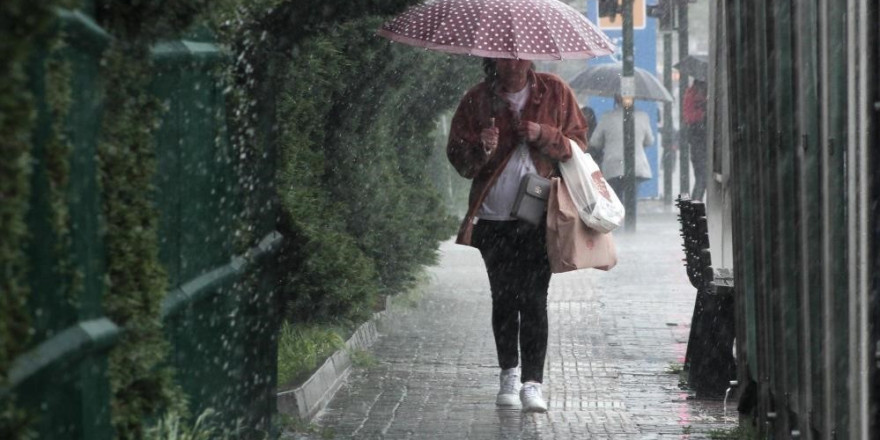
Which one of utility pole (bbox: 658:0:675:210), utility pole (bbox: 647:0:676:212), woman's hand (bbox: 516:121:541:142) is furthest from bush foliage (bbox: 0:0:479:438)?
utility pole (bbox: 658:0:675:210)

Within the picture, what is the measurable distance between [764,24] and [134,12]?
8.74ft

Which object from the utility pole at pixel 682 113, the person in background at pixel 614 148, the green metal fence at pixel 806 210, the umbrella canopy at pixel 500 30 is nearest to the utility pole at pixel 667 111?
the utility pole at pixel 682 113

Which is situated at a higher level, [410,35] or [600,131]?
[410,35]

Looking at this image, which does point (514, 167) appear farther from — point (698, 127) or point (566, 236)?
point (698, 127)

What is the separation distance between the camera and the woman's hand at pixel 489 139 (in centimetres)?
764

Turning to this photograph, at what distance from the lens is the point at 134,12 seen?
12.9 ft

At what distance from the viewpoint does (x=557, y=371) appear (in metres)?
9.45

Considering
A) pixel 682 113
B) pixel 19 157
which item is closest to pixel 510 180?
pixel 19 157

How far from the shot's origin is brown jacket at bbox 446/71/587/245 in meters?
7.73

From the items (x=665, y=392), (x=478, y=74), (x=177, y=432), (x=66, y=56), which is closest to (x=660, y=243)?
(x=478, y=74)

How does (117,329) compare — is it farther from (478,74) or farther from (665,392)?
(478,74)

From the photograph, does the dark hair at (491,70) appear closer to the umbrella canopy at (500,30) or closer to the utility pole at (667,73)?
the umbrella canopy at (500,30)

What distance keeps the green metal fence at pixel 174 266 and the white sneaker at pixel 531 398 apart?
5.70 feet

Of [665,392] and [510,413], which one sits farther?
[665,392]
